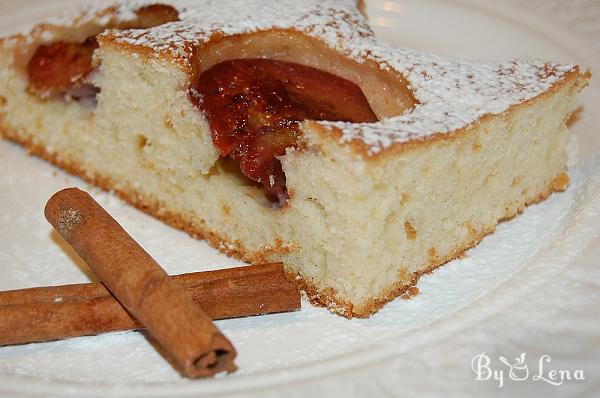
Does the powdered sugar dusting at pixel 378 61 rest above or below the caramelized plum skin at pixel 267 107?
above

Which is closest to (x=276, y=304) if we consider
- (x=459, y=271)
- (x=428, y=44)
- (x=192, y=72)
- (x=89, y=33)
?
(x=459, y=271)

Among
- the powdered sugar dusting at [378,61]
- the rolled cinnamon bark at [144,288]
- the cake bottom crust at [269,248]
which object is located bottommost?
the cake bottom crust at [269,248]

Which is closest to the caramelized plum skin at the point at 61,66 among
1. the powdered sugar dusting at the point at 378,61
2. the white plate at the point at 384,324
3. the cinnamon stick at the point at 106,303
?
the powdered sugar dusting at the point at 378,61

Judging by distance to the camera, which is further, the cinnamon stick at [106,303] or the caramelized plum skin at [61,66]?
the caramelized plum skin at [61,66]

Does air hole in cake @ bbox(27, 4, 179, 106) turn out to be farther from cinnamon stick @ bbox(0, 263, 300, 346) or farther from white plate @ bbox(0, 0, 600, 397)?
cinnamon stick @ bbox(0, 263, 300, 346)

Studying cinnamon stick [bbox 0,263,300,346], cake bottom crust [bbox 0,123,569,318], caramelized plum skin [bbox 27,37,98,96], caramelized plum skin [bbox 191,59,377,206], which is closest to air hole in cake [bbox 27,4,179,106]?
caramelized plum skin [bbox 27,37,98,96]

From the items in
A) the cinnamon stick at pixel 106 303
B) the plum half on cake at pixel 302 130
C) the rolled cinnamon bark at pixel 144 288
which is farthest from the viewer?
the plum half on cake at pixel 302 130

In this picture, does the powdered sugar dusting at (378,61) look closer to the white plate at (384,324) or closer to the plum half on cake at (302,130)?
the plum half on cake at (302,130)
